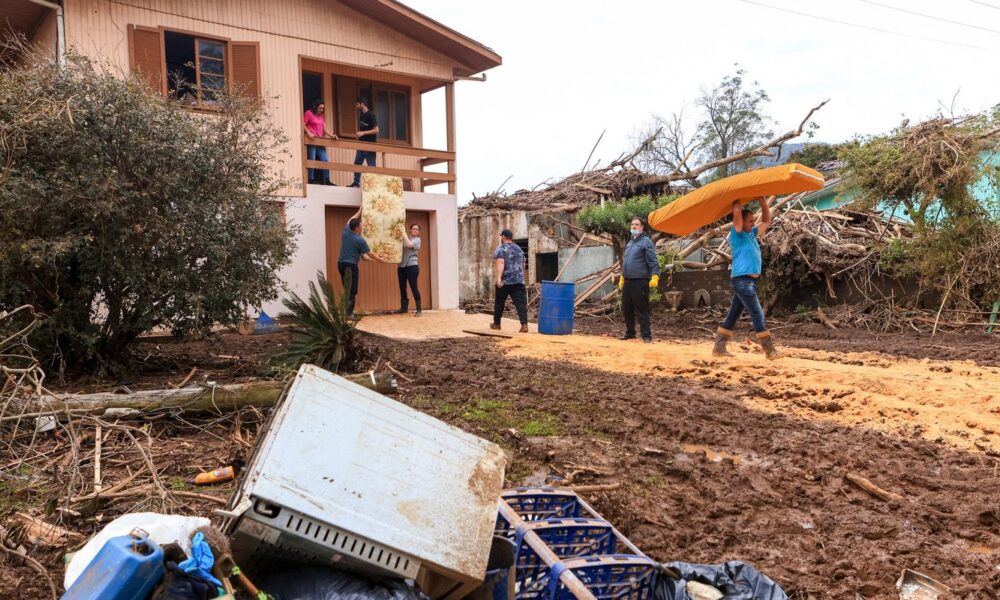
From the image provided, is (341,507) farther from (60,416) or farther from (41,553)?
(60,416)

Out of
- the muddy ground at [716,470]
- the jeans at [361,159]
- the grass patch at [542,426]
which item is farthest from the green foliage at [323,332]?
the jeans at [361,159]

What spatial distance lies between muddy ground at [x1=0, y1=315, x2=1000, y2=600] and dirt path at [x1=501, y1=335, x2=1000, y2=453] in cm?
12

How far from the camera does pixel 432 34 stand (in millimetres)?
14703

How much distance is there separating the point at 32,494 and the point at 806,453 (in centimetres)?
503

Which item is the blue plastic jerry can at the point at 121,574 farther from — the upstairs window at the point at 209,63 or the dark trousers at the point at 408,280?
the upstairs window at the point at 209,63

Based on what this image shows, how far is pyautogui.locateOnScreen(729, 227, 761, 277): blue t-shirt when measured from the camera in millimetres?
8617

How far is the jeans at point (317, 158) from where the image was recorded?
13.9 meters

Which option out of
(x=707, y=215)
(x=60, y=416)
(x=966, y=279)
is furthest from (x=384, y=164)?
(x=966, y=279)

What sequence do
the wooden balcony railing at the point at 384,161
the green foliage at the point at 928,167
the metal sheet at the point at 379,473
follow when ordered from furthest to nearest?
the wooden balcony railing at the point at 384,161 → the green foliage at the point at 928,167 → the metal sheet at the point at 379,473

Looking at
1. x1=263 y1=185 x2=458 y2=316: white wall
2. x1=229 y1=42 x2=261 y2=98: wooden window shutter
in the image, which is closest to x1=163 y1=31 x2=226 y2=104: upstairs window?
x1=229 y1=42 x2=261 y2=98: wooden window shutter

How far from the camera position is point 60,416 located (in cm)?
567

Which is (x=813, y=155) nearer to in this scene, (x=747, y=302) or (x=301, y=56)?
(x=301, y=56)

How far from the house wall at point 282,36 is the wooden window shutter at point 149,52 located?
0.19 m

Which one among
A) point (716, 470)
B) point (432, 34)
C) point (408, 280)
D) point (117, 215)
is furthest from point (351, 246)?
point (716, 470)
